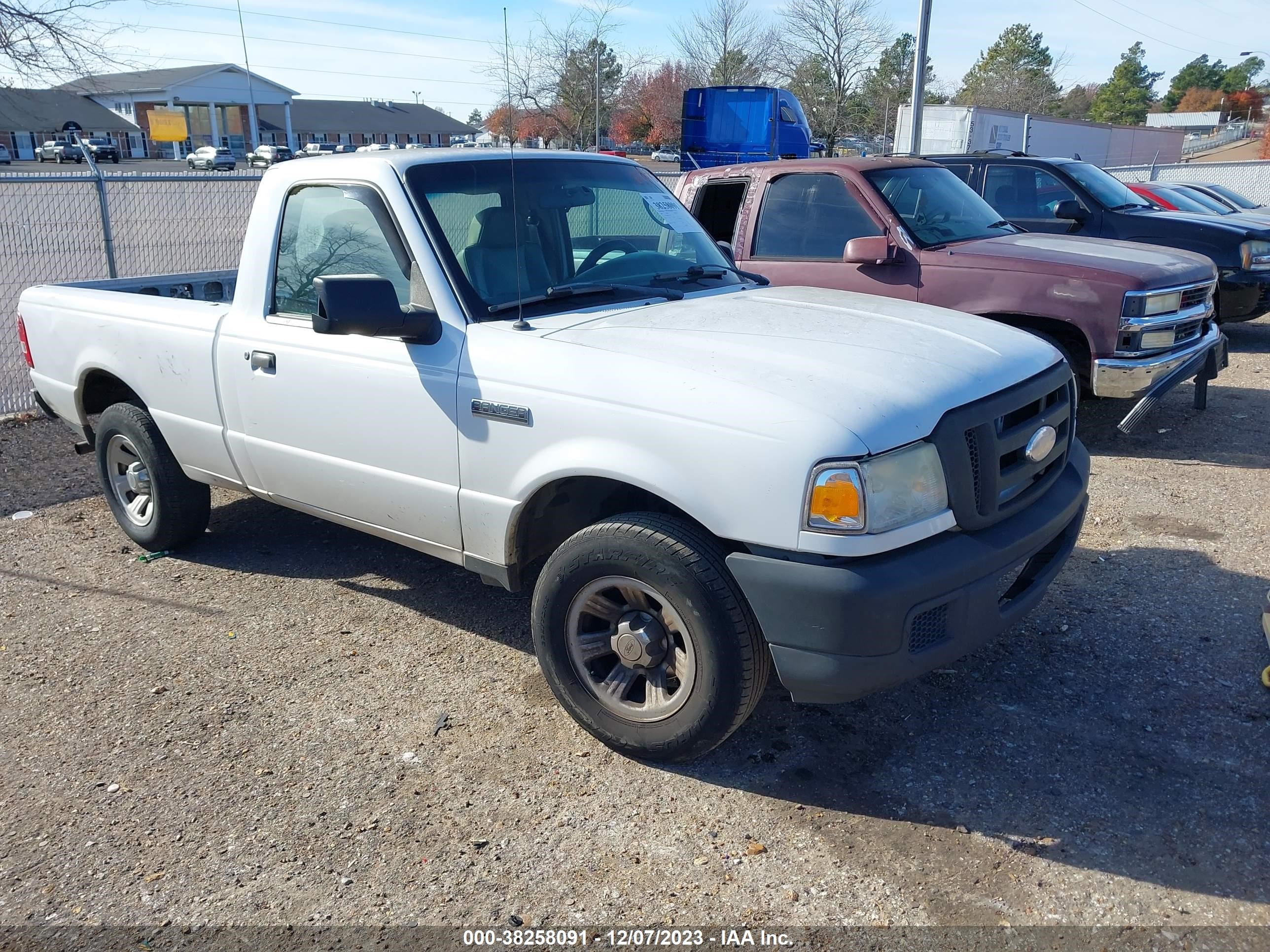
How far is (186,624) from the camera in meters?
4.54

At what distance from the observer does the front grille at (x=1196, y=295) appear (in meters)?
6.78

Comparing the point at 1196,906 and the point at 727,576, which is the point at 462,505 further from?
the point at 1196,906

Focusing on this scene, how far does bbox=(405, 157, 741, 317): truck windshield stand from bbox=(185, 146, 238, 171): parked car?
38.0 meters

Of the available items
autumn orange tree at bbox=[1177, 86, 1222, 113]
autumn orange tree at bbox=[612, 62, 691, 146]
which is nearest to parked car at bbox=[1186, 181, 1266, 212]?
autumn orange tree at bbox=[612, 62, 691, 146]

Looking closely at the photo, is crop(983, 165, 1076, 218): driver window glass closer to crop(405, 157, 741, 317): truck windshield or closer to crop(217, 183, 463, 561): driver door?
crop(405, 157, 741, 317): truck windshield

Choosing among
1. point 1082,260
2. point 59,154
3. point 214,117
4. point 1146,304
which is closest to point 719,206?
point 1082,260

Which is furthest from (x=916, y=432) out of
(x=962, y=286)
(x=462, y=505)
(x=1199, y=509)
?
(x=962, y=286)

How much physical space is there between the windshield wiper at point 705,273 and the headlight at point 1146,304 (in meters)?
2.96

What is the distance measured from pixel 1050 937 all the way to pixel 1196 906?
1.44 feet

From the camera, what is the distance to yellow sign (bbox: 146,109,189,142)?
61.9m

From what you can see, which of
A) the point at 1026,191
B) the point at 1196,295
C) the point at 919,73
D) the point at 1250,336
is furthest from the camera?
the point at 919,73

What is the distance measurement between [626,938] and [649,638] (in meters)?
0.90

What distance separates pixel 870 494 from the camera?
9.18ft

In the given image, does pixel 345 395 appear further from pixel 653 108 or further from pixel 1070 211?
pixel 653 108
